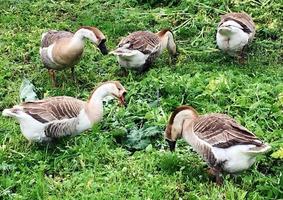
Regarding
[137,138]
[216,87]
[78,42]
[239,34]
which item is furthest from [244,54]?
[137,138]

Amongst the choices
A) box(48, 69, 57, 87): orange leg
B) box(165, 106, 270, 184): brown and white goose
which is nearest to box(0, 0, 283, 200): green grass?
box(48, 69, 57, 87): orange leg

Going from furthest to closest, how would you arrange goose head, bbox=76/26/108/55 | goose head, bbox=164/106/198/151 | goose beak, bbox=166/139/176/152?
goose head, bbox=76/26/108/55
goose beak, bbox=166/139/176/152
goose head, bbox=164/106/198/151

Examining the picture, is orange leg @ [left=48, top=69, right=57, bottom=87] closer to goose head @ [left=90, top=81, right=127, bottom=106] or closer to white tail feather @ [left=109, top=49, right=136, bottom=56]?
white tail feather @ [left=109, top=49, right=136, bottom=56]

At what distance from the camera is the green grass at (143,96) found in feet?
21.0

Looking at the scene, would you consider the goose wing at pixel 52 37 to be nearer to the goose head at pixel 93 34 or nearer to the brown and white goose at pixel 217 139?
the goose head at pixel 93 34

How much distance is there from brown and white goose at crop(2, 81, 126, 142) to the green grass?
0.17 meters

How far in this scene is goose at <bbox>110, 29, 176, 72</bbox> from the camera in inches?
363

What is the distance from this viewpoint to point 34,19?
38.0 feet

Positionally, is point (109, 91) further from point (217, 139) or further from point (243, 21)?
point (243, 21)

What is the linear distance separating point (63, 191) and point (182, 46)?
472 cm

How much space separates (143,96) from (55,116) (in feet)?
5.59

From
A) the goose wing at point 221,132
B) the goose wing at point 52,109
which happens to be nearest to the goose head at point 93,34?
the goose wing at point 52,109

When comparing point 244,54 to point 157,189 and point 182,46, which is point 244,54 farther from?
point 157,189

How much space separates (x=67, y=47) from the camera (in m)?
8.91
